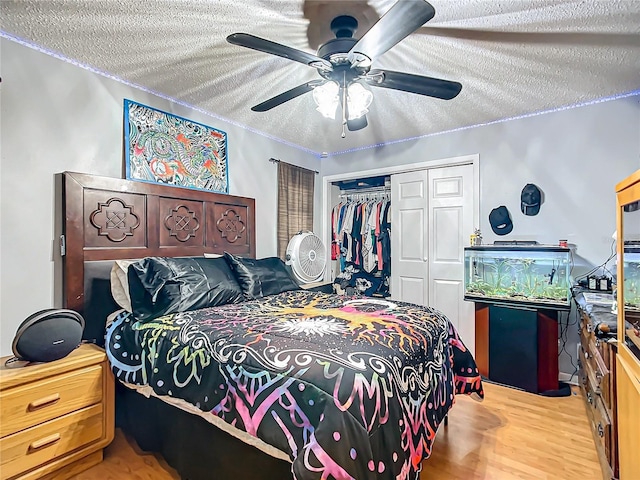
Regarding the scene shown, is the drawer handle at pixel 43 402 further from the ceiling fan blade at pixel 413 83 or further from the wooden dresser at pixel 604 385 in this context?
the wooden dresser at pixel 604 385

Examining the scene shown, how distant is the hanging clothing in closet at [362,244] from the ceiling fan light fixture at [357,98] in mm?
2418

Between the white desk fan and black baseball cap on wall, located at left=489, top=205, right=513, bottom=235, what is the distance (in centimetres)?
175

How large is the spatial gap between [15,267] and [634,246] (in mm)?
3098

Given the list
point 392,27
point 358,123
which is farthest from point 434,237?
point 392,27

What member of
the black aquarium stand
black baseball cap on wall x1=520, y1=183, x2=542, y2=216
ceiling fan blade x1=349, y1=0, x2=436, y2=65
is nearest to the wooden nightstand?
ceiling fan blade x1=349, y1=0, x2=436, y2=65

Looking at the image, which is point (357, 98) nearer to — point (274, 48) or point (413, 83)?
point (413, 83)

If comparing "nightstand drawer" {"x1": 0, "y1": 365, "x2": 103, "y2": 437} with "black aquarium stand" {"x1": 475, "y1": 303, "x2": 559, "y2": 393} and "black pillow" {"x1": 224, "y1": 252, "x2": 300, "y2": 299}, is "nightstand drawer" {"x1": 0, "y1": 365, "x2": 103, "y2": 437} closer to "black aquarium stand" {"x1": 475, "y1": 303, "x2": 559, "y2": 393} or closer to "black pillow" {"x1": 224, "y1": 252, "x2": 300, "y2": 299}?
"black pillow" {"x1": 224, "y1": 252, "x2": 300, "y2": 299}

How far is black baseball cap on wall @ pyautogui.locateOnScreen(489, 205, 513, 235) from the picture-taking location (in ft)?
10.3

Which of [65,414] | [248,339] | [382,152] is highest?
[382,152]

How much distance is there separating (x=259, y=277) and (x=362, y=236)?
200cm

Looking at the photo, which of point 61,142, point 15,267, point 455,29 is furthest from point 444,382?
point 61,142

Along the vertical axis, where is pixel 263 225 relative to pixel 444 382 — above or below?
above

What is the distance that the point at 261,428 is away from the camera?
50.9 inches

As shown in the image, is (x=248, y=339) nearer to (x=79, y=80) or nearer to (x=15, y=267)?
(x=15, y=267)
